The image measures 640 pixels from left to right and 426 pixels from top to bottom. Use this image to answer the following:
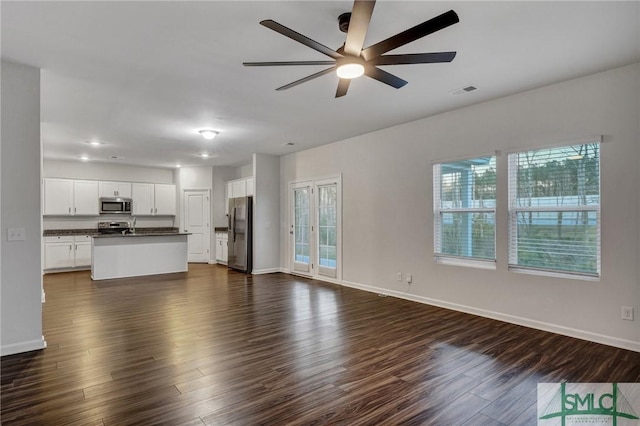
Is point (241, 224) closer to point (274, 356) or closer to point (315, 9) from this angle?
point (274, 356)

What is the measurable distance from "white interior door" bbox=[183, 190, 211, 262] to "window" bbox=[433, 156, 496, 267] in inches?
270

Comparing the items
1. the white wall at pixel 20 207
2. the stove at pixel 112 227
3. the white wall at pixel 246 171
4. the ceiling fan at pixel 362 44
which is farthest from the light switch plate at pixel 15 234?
the white wall at pixel 246 171

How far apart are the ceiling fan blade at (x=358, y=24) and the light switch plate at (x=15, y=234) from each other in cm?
327

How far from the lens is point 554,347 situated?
333cm

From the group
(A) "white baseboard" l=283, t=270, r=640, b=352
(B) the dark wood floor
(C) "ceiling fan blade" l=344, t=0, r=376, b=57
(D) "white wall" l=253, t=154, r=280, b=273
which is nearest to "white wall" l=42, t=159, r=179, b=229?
(D) "white wall" l=253, t=154, r=280, b=273

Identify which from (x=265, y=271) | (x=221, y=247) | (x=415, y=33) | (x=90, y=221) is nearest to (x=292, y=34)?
(x=415, y=33)

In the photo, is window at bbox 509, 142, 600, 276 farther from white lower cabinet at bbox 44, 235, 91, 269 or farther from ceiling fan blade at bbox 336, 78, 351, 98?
white lower cabinet at bbox 44, 235, 91, 269

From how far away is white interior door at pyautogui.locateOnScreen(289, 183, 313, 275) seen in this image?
7352 millimetres

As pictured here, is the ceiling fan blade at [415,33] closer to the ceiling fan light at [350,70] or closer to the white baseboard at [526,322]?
the ceiling fan light at [350,70]

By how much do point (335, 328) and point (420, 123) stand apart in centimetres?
315

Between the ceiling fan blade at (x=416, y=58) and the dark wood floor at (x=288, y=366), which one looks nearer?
the dark wood floor at (x=288, y=366)

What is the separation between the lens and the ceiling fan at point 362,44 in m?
2.02

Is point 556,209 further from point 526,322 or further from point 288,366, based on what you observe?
point 288,366

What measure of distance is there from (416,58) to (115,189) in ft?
29.1
